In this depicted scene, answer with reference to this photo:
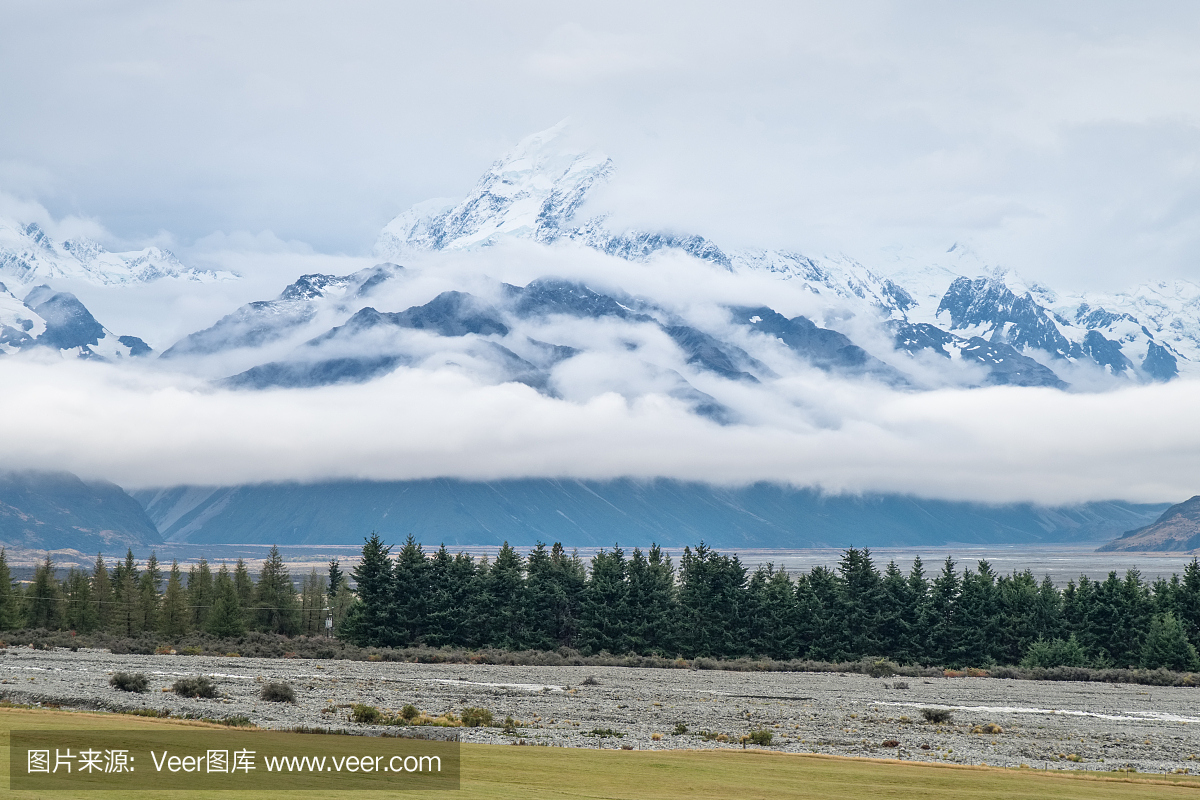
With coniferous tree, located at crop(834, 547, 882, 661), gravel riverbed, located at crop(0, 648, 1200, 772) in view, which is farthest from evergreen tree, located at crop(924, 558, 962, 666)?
gravel riverbed, located at crop(0, 648, 1200, 772)

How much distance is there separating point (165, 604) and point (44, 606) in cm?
1693

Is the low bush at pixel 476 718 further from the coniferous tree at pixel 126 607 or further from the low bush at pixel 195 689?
the coniferous tree at pixel 126 607

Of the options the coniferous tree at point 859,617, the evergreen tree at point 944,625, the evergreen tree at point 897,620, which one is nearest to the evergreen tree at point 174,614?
the coniferous tree at point 859,617

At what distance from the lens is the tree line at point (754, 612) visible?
83.6m

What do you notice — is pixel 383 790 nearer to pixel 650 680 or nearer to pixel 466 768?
pixel 466 768

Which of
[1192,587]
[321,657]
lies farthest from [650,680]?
[1192,587]

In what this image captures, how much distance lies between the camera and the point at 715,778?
22438 millimetres

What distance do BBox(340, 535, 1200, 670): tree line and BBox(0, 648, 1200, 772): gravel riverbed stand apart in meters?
18.0

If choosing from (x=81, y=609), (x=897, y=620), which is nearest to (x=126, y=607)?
(x=81, y=609)

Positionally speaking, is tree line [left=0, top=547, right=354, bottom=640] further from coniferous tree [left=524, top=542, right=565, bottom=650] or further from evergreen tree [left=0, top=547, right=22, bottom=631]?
coniferous tree [left=524, top=542, right=565, bottom=650]

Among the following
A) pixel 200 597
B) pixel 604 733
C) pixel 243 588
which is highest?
pixel 604 733

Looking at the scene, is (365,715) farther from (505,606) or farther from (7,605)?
(7,605)

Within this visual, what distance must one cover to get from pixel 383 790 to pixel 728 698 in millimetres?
32759

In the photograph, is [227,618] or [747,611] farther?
[227,618]
